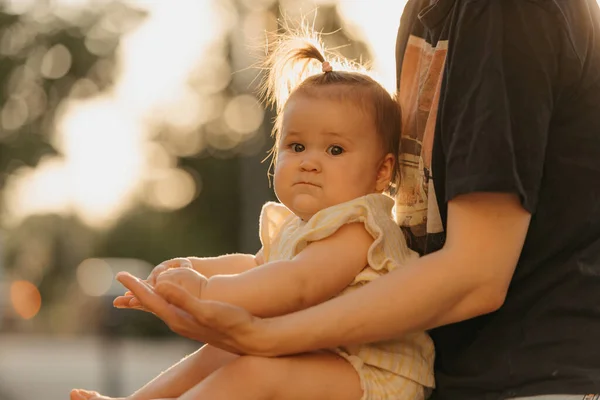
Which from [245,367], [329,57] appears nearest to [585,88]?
[245,367]

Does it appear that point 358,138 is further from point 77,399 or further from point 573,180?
point 77,399

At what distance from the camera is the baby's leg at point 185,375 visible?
2896 millimetres

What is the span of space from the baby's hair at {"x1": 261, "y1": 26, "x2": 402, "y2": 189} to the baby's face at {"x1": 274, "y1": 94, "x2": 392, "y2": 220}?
0.11 ft

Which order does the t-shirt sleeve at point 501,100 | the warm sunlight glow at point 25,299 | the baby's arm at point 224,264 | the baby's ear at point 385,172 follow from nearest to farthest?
the t-shirt sleeve at point 501,100, the baby's ear at point 385,172, the baby's arm at point 224,264, the warm sunlight glow at point 25,299

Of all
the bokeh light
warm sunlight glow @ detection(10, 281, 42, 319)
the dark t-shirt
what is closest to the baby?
the dark t-shirt

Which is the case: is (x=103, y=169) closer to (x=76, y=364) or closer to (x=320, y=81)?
(x=76, y=364)

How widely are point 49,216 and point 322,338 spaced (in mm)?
42190

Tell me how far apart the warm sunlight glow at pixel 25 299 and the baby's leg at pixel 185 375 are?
24093mm

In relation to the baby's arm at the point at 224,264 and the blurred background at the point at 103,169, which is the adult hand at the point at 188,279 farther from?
the blurred background at the point at 103,169

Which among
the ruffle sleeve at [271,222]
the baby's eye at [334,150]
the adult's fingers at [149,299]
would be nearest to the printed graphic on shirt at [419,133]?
the baby's eye at [334,150]

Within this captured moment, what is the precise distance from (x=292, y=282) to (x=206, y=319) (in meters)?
0.28

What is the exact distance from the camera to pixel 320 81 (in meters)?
3.02

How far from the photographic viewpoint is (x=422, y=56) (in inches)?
112

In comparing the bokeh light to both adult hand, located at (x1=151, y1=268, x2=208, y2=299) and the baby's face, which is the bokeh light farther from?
adult hand, located at (x1=151, y1=268, x2=208, y2=299)
